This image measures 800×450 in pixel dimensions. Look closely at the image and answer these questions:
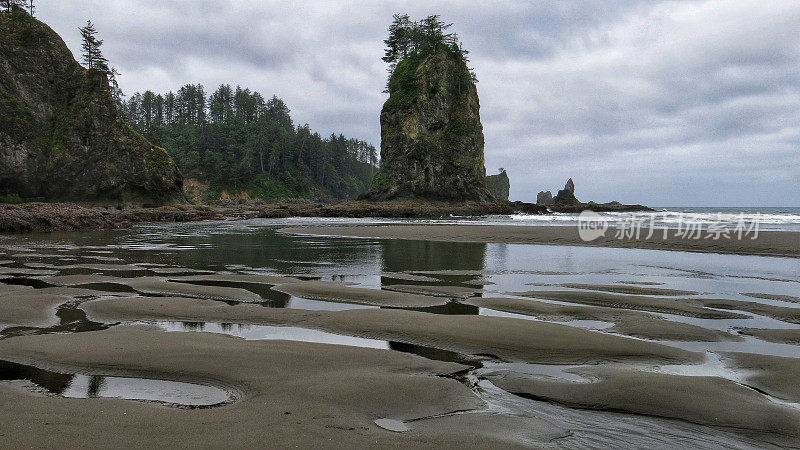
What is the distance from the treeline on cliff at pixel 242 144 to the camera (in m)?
95.6

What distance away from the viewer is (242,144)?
103688 mm

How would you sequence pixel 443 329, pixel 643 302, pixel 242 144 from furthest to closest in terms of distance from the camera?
pixel 242 144
pixel 643 302
pixel 443 329

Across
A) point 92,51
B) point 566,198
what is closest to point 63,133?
point 92,51

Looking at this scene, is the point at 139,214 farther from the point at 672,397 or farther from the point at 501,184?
the point at 501,184

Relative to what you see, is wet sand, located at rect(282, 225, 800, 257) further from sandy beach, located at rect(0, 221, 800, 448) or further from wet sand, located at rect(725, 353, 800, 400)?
wet sand, located at rect(725, 353, 800, 400)

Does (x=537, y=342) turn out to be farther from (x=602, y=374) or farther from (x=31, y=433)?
(x=31, y=433)

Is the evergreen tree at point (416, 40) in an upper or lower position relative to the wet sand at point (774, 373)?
upper

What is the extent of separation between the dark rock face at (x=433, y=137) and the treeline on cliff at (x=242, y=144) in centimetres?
3953

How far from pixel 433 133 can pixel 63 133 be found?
4593cm

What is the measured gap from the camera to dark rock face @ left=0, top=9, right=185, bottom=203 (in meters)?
47.8

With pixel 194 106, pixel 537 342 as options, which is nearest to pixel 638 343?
pixel 537 342

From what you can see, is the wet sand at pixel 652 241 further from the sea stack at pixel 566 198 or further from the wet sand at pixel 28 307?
the sea stack at pixel 566 198

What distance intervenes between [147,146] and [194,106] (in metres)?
73.3

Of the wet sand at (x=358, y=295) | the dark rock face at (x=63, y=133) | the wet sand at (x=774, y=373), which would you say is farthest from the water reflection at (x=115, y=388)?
the dark rock face at (x=63, y=133)
